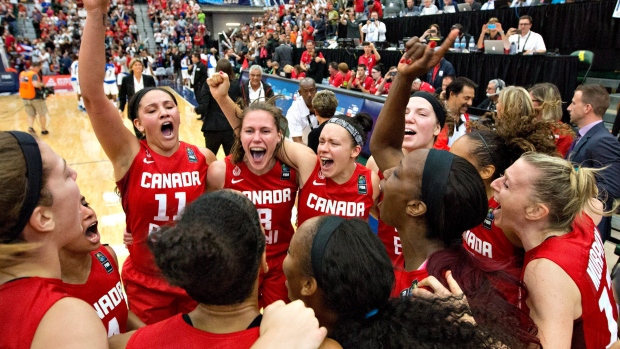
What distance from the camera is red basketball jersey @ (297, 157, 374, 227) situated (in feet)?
9.52

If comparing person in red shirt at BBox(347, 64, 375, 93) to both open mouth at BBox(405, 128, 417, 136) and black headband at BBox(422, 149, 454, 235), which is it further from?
black headband at BBox(422, 149, 454, 235)

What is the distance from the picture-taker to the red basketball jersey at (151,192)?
2670mm

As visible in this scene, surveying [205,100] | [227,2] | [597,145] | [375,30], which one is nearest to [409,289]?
[597,145]

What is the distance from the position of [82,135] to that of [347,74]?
7.12 metres

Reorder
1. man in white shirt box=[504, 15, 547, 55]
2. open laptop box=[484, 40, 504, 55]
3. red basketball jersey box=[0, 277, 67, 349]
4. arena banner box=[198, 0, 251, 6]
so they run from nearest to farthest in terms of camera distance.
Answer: red basketball jersey box=[0, 277, 67, 349] < man in white shirt box=[504, 15, 547, 55] < open laptop box=[484, 40, 504, 55] < arena banner box=[198, 0, 251, 6]

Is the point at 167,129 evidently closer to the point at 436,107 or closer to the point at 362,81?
the point at 436,107

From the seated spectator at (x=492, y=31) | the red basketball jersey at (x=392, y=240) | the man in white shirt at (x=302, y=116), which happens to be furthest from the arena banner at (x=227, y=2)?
the red basketball jersey at (x=392, y=240)

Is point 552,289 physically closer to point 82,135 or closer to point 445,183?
point 445,183

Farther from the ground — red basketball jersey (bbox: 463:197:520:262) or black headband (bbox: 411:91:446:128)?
black headband (bbox: 411:91:446:128)

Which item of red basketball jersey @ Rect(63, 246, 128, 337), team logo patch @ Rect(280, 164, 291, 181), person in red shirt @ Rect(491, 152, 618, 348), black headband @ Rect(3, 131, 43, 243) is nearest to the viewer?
black headband @ Rect(3, 131, 43, 243)

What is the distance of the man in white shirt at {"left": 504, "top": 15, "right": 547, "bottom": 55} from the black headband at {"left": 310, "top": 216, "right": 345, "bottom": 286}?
756 cm

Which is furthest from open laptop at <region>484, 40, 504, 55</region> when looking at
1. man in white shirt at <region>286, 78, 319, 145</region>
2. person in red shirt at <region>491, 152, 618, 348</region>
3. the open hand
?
person in red shirt at <region>491, 152, 618, 348</region>

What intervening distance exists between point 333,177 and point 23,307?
2057mm

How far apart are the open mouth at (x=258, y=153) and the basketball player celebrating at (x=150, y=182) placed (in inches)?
13.5
